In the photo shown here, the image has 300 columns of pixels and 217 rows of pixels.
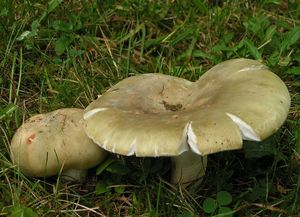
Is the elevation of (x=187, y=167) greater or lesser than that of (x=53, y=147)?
lesser

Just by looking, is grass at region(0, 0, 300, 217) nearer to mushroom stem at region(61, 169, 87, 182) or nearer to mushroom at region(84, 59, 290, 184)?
mushroom stem at region(61, 169, 87, 182)

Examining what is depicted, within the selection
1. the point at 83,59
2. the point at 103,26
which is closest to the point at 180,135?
the point at 83,59

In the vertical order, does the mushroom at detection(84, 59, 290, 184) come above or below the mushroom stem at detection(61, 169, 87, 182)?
above

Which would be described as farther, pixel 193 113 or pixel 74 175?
pixel 74 175

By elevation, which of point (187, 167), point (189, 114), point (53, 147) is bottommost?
point (187, 167)

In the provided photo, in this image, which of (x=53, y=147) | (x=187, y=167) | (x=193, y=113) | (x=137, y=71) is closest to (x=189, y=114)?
(x=193, y=113)

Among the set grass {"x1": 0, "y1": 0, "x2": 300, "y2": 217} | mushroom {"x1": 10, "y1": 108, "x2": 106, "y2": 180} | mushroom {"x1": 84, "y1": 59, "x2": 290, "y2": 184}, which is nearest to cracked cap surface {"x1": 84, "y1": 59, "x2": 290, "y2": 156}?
mushroom {"x1": 84, "y1": 59, "x2": 290, "y2": 184}

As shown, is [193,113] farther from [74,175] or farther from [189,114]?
[74,175]

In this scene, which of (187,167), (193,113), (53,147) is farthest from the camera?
(187,167)
